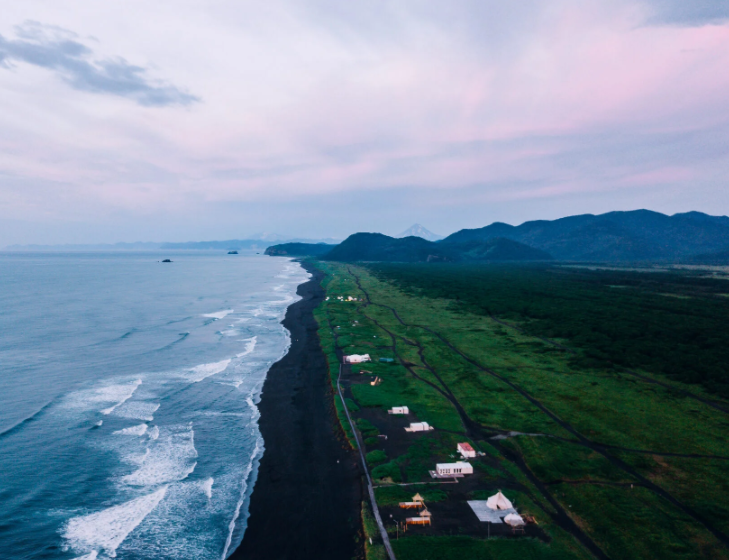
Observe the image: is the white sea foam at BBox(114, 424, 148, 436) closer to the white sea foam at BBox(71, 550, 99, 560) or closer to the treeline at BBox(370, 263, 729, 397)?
the white sea foam at BBox(71, 550, 99, 560)

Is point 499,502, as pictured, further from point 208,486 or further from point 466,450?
point 208,486

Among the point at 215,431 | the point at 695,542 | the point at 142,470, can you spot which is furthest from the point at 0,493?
the point at 695,542

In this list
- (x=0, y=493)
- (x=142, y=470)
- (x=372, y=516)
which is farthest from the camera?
(x=142, y=470)

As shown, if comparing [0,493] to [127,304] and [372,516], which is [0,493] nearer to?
[372,516]

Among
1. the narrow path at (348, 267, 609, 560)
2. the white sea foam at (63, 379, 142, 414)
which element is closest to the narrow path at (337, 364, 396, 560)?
the narrow path at (348, 267, 609, 560)

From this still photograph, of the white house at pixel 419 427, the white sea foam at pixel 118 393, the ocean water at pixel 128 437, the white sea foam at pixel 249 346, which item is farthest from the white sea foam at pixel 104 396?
the white house at pixel 419 427

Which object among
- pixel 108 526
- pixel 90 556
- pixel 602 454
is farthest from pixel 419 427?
pixel 90 556
